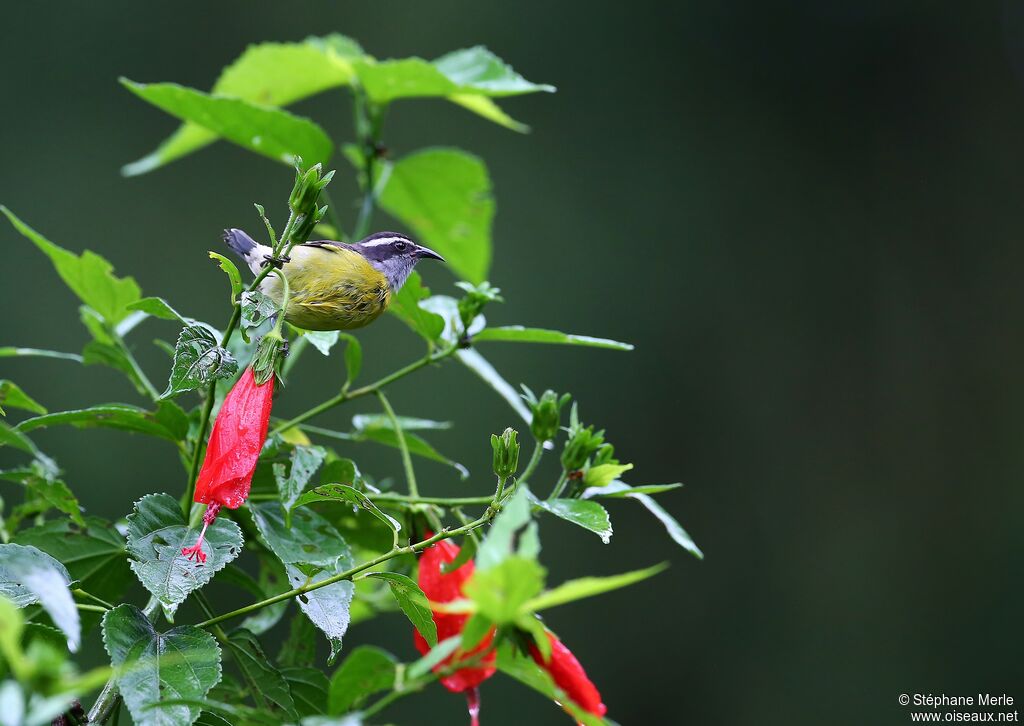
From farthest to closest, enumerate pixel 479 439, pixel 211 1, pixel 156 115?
1. pixel 211 1
2. pixel 156 115
3. pixel 479 439

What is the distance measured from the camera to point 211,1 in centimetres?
407

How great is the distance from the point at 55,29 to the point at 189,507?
3.71 m

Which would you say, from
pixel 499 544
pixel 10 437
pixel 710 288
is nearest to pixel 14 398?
pixel 10 437

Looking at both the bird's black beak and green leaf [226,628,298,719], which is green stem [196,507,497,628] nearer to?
green leaf [226,628,298,719]

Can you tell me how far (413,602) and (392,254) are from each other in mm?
437

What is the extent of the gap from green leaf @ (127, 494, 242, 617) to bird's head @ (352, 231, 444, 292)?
301 millimetres

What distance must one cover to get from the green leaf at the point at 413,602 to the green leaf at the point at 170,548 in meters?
0.10

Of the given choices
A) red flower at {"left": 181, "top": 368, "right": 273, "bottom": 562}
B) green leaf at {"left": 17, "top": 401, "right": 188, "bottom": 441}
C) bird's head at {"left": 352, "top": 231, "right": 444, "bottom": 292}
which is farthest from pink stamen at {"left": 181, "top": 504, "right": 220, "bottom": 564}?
bird's head at {"left": 352, "top": 231, "right": 444, "bottom": 292}

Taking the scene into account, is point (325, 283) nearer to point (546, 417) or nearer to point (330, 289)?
point (330, 289)

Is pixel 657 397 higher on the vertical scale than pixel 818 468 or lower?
higher

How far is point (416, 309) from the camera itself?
807 mm

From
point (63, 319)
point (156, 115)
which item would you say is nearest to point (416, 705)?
point (63, 319)

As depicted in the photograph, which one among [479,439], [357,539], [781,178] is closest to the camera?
[357,539]

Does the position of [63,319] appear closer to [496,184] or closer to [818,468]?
[496,184]
